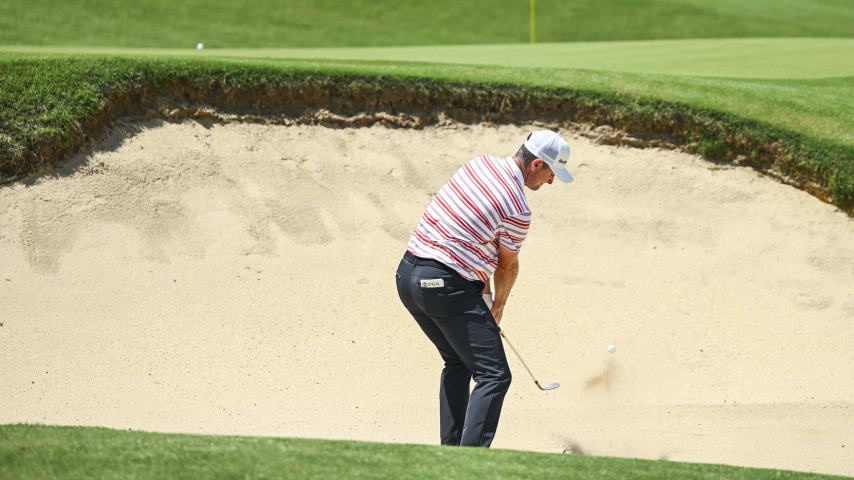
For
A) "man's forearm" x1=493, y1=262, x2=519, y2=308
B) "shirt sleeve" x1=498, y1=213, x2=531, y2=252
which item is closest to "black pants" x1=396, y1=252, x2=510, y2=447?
"man's forearm" x1=493, y1=262, x2=519, y2=308

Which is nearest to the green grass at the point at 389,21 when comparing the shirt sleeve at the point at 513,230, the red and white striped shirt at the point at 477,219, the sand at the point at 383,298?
the sand at the point at 383,298

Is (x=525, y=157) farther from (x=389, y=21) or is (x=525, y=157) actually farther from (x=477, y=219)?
(x=389, y=21)

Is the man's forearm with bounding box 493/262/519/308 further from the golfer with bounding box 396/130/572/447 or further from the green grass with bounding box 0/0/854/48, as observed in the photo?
the green grass with bounding box 0/0/854/48

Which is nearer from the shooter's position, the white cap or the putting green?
the white cap

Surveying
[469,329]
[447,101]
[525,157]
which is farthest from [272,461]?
[447,101]

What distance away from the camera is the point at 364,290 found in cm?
873

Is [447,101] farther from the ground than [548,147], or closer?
closer

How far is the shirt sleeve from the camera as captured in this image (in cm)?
530

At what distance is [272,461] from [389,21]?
1891 cm

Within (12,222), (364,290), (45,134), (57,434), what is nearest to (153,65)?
(45,134)

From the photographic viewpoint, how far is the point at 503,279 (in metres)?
5.62

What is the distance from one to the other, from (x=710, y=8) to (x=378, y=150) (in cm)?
1782

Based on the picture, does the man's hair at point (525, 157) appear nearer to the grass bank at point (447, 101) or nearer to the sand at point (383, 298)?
the sand at point (383, 298)

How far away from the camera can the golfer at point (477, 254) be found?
17.5 ft
